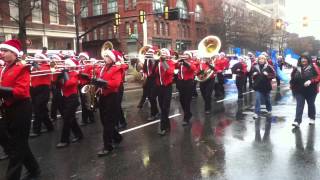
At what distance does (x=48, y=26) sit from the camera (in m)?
38.5

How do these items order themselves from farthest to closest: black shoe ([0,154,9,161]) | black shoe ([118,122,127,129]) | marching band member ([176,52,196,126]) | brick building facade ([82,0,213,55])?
brick building facade ([82,0,213,55]), marching band member ([176,52,196,126]), black shoe ([118,122,127,129]), black shoe ([0,154,9,161])

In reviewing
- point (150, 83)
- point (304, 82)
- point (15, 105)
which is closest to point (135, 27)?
point (150, 83)

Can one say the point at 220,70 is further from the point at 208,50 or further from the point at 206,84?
the point at 206,84

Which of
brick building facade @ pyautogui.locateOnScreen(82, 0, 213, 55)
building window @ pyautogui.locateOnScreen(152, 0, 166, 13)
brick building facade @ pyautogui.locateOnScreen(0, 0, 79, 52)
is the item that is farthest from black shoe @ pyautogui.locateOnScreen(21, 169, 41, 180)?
building window @ pyautogui.locateOnScreen(152, 0, 166, 13)

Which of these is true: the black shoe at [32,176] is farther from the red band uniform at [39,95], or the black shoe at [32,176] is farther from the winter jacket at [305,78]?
the winter jacket at [305,78]

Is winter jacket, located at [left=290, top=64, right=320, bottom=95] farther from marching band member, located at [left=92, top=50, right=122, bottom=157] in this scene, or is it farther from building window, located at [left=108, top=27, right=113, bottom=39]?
building window, located at [left=108, top=27, right=113, bottom=39]

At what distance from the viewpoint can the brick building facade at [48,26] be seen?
3412cm

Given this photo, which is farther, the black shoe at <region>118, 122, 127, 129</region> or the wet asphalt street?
the black shoe at <region>118, 122, 127, 129</region>

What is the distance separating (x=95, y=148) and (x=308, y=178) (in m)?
3.82

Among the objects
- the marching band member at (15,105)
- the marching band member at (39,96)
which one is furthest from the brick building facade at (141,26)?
the marching band member at (15,105)

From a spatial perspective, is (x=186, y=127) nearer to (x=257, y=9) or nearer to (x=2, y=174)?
(x=2, y=174)

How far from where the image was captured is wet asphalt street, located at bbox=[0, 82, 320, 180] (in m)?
6.04

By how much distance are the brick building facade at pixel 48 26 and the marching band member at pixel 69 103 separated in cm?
2648

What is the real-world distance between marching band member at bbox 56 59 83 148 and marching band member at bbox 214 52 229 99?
7.58 meters
